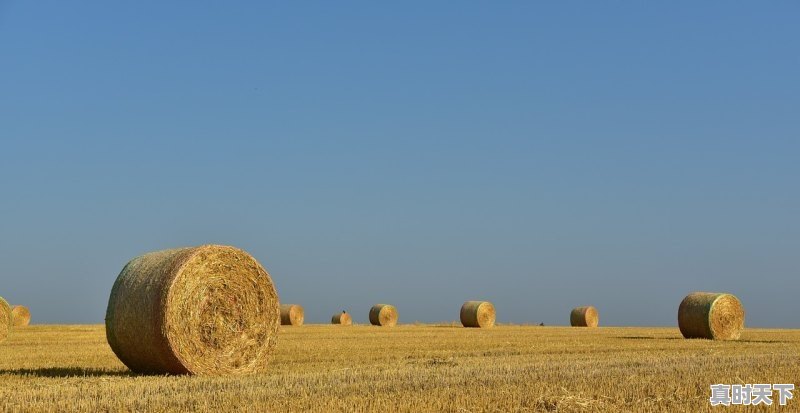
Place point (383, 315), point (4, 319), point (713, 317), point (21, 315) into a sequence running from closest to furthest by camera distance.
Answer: point (4, 319) < point (713, 317) < point (21, 315) < point (383, 315)

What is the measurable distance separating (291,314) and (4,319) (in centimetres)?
1542

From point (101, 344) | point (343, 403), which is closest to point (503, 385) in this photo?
point (343, 403)

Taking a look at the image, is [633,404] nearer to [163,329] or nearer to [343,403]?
[343,403]

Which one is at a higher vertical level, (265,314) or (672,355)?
(265,314)

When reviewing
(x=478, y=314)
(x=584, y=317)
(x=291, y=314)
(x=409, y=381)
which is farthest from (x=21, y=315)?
(x=409, y=381)

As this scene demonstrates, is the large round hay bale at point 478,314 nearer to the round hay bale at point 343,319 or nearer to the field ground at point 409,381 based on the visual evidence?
the round hay bale at point 343,319

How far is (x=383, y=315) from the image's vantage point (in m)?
38.0

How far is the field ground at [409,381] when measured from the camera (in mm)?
8484

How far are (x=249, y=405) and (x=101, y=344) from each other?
1224cm

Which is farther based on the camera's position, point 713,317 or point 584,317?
point 584,317

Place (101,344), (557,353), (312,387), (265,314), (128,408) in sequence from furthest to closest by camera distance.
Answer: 1. (101,344)
2. (557,353)
3. (265,314)
4. (312,387)
5. (128,408)

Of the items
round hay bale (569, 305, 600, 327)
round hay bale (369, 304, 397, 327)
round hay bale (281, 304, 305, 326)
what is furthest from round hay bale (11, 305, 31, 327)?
round hay bale (569, 305, 600, 327)

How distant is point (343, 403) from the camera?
329 inches

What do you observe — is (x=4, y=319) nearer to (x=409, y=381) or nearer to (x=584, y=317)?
(x=409, y=381)
